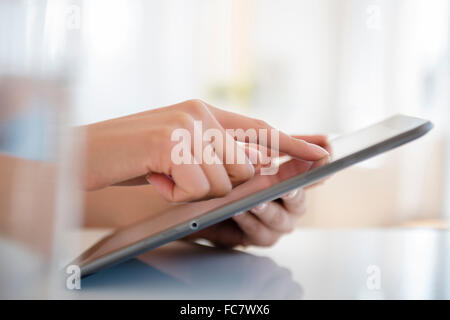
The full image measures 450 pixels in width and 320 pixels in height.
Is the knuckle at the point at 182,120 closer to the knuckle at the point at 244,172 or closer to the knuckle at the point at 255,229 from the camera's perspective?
the knuckle at the point at 244,172

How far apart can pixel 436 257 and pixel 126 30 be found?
137 centimetres

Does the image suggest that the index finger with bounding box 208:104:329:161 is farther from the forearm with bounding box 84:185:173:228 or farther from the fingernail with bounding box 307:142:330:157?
the forearm with bounding box 84:185:173:228

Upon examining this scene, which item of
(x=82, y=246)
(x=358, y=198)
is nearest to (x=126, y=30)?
(x=358, y=198)

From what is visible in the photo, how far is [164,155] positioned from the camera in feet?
0.75

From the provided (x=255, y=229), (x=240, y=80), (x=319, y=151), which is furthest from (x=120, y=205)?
(x=240, y=80)

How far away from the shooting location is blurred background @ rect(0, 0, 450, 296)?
0.17 metres

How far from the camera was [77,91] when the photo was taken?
201mm

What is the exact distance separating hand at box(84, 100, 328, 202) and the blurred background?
41 millimetres

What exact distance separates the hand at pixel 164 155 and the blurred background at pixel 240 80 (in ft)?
0.14

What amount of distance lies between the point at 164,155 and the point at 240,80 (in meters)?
2.05

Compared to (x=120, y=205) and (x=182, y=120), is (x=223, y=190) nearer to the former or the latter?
(x=182, y=120)

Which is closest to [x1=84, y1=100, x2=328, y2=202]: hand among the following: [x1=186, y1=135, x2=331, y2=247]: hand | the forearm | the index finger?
the index finger

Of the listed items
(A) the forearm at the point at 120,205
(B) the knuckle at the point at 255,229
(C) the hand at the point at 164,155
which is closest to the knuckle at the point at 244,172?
(C) the hand at the point at 164,155
